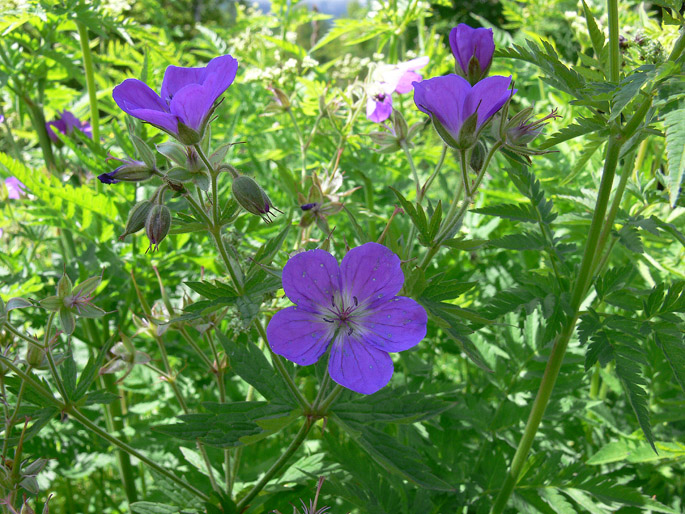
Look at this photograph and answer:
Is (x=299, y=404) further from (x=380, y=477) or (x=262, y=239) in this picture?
(x=262, y=239)

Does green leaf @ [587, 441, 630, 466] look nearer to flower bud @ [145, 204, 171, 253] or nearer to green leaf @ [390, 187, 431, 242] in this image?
green leaf @ [390, 187, 431, 242]

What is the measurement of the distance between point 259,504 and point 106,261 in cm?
93

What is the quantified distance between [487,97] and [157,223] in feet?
1.81

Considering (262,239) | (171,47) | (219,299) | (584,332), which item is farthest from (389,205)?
(219,299)

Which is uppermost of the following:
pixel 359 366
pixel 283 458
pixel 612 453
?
pixel 359 366

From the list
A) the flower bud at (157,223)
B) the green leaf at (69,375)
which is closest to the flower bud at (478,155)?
the flower bud at (157,223)

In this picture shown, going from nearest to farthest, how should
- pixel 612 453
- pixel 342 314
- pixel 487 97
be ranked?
1. pixel 487 97
2. pixel 342 314
3. pixel 612 453

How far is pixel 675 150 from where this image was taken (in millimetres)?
795

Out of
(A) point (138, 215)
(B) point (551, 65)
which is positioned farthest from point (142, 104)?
(B) point (551, 65)

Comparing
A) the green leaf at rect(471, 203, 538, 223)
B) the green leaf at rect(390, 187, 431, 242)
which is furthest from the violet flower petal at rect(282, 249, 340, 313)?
the green leaf at rect(471, 203, 538, 223)

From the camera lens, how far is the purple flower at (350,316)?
2.98ft

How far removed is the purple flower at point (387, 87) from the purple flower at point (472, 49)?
38 centimetres

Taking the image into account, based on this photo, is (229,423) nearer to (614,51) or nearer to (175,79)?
(175,79)

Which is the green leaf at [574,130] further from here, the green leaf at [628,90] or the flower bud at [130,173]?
the flower bud at [130,173]
